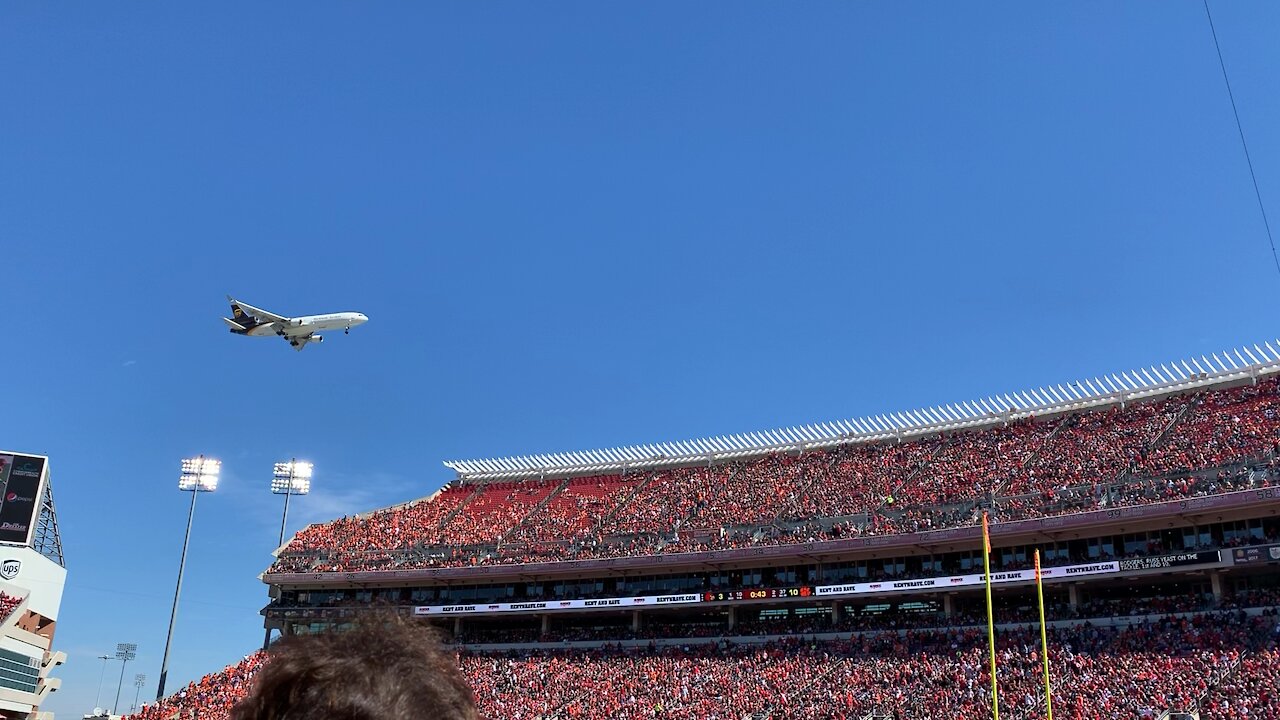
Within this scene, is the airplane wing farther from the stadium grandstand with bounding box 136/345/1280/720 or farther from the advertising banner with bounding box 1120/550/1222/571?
the advertising banner with bounding box 1120/550/1222/571

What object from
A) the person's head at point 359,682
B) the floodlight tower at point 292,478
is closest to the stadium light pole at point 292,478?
the floodlight tower at point 292,478

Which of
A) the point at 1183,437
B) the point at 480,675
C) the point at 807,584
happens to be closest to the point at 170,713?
the point at 480,675

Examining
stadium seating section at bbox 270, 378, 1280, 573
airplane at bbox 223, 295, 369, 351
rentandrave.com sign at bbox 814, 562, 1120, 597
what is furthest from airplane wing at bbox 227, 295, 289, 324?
rentandrave.com sign at bbox 814, 562, 1120, 597

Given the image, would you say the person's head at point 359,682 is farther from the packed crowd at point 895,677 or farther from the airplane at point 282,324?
the airplane at point 282,324

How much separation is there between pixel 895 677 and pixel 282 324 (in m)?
39.5

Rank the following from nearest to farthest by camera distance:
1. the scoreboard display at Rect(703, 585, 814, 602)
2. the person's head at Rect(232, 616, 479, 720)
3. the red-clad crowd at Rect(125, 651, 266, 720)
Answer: the person's head at Rect(232, 616, 479, 720) < the red-clad crowd at Rect(125, 651, 266, 720) < the scoreboard display at Rect(703, 585, 814, 602)

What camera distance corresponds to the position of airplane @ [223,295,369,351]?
5812 centimetres

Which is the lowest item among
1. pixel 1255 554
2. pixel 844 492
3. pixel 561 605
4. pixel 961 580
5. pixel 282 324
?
pixel 561 605

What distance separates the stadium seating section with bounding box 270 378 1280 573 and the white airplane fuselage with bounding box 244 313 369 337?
15.0 m

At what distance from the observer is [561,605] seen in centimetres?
5828

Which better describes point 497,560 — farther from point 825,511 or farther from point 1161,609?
point 1161,609

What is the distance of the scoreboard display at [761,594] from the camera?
2039 inches

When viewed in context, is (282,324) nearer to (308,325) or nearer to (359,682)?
(308,325)

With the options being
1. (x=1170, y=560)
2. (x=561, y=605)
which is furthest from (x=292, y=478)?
(x=1170, y=560)
